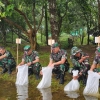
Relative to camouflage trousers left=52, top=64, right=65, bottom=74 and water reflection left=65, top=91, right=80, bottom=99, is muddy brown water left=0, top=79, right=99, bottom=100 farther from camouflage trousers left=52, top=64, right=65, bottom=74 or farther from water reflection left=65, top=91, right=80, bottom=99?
camouflage trousers left=52, top=64, right=65, bottom=74

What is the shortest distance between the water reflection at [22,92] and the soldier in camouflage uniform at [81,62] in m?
1.61

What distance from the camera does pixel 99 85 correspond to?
7215mm

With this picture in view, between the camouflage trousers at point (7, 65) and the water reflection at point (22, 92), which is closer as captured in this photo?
the water reflection at point (22, 92)

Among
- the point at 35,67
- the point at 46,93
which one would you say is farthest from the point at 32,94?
the point at 35,67

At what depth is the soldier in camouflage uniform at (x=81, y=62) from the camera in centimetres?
749

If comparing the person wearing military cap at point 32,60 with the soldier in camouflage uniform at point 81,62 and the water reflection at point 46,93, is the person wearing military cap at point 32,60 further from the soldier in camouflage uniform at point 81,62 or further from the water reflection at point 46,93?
the soldier in camouflage uniform at point 81,62

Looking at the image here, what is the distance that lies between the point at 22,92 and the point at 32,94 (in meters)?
0.39

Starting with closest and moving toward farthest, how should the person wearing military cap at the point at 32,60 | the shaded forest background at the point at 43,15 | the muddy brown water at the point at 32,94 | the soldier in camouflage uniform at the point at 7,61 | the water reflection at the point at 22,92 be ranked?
the muddy brown water at the point at 32,94, the water reflection at the point at 22,92, the person wearing military cap at the point at 32,60, the soldier in camouflage uniform at the point at 7,61, the shaded forest background at the point at 43,15

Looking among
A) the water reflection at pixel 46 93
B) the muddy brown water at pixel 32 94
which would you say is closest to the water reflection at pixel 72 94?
the muddy brown water at pixel 32 94

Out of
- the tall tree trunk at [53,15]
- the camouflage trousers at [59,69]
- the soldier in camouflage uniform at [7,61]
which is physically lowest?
the camouflage trousers at [59,69]

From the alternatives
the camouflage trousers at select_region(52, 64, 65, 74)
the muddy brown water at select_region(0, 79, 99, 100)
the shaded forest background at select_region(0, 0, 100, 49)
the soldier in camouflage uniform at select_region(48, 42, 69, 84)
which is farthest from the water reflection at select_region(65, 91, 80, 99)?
the shaded forest background at select_region(0, 0, 100, 49)

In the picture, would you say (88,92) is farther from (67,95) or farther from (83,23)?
(83,23)

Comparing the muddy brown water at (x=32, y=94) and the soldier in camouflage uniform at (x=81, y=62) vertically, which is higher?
the soldier in camouflage uniform at (x=81, y=62)

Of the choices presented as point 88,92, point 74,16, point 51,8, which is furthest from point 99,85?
point 74,16
